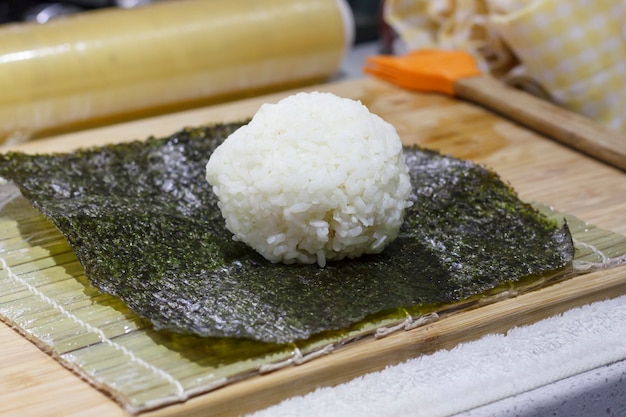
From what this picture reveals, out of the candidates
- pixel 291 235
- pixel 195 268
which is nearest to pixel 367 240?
pixel 291 235

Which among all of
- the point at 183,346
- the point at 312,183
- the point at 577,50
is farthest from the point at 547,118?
the point at 183,346

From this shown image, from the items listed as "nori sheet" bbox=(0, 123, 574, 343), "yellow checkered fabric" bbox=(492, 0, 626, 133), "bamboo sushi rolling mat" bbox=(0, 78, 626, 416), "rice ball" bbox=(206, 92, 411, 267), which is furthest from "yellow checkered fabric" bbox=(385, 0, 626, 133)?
"rice ball" bbox=(206, 92, 411, 267)

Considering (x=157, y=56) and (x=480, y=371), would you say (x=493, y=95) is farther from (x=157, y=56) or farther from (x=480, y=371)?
(x=480, y=371)

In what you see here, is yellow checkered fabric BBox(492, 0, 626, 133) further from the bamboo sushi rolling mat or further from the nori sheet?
the nori sheet

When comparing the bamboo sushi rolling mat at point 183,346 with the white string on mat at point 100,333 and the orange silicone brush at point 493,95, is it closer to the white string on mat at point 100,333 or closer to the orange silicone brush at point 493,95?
the white string on mat at point 100,333

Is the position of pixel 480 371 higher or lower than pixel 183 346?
lower
